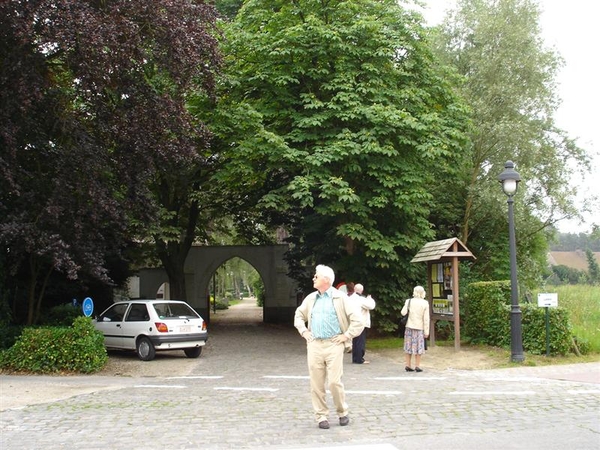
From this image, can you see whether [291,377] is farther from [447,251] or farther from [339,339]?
[447,251]

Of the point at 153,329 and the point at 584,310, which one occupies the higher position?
the point at 584,310

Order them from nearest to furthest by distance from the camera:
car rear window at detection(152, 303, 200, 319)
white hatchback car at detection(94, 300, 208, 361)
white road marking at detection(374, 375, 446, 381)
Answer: white road marking at detection(374, 375, 446, 381) < white hatchback car at detection(94, 300, 208, 361) < car rear window at detection(152, 303, 200, 319)

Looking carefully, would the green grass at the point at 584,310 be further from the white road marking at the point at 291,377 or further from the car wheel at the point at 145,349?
the car wheel at the point at 145,349

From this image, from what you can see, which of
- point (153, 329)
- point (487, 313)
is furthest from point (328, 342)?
point (487, 313)

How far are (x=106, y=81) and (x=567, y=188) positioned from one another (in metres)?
16.9

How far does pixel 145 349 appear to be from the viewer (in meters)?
15.4

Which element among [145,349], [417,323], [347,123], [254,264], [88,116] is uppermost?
[347,123]

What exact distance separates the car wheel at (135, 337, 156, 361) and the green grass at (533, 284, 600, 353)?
997cm

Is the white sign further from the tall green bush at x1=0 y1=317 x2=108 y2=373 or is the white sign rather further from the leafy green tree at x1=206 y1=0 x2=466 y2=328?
the tall green bush at x1=0 y1=317 x2=108 y2=373

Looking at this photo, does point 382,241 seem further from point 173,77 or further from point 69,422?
point 69,422

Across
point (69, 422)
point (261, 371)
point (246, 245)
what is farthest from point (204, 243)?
point (69, 422)

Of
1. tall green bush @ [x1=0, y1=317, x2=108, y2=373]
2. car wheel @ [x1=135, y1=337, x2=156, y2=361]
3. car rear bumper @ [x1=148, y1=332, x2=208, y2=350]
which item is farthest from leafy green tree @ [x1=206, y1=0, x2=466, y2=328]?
tall green bush @ [x1=0, y1=317, x2=108, y2=373]

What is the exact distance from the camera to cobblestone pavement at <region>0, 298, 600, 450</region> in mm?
6613

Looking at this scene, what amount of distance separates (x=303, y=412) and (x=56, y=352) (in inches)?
284
